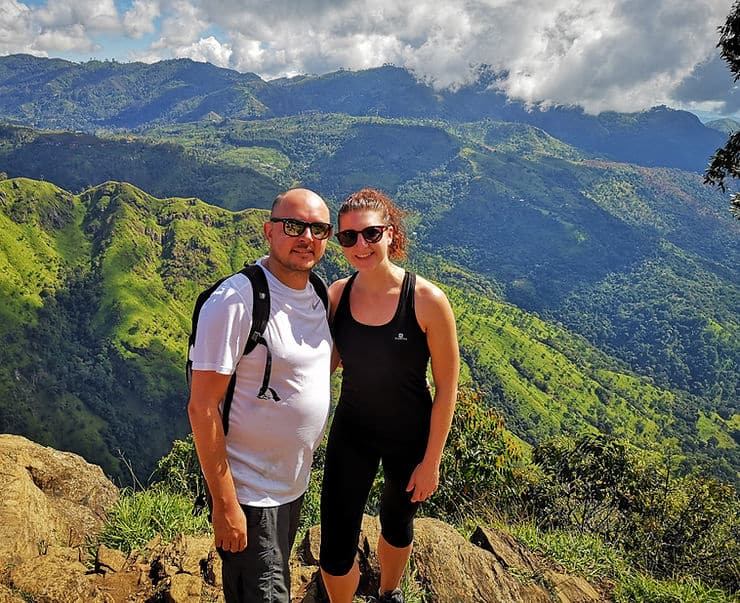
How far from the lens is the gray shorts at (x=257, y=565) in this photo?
293cm

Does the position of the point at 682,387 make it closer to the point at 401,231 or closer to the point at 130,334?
the point at 130,334

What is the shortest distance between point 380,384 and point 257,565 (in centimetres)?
136

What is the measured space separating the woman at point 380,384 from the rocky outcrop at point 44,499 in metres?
2.64

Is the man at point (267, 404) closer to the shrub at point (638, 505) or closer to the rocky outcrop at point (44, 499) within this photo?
the rocky outcrop at point (44, 499)

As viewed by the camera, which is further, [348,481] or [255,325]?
[348,481]

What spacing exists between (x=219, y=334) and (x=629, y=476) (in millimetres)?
11298

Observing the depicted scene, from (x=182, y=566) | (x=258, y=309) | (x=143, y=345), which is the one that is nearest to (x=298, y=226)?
(x=258, y=309)

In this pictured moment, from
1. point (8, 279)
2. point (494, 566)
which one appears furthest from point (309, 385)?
point (8, 279)

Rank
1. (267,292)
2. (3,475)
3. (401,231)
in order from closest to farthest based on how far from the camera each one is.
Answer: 1. (267,292)
2. (401,231)
3. (3,475)

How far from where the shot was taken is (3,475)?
15.7 feet

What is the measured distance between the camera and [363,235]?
3492mm

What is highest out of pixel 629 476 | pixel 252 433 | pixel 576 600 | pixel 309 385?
pixel 309 385

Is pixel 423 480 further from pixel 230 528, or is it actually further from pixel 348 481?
pixel 230 528

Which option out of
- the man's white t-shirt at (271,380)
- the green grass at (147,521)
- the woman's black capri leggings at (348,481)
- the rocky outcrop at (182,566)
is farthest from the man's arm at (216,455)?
the green grass at (147,521)
